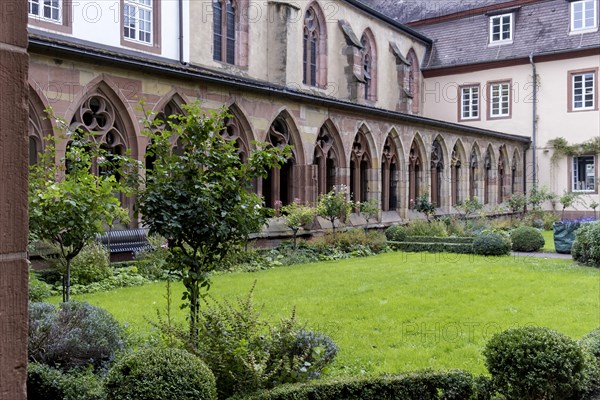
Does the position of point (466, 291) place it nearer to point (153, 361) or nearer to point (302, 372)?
point (302, 372)

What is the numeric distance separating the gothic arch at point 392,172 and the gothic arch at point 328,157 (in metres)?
2.47

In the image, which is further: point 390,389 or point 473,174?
point 473,174

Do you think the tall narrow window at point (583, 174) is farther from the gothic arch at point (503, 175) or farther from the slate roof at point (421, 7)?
the slate roof at point (421, 7)

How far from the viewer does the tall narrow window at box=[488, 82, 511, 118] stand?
2972cm

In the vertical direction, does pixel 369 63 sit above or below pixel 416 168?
above

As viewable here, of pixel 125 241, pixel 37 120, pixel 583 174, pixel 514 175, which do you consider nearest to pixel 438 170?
pixel 514 175

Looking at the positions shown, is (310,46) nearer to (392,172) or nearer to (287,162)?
(392,172)

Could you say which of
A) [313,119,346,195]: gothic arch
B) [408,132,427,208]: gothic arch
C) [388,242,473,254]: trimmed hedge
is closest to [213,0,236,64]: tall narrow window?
[313,119,346,195]: gothic arch

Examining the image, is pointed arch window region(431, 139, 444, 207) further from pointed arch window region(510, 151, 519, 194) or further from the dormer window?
the dormer window

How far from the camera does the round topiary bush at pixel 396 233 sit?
1702 centimetres

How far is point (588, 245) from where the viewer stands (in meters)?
12.8

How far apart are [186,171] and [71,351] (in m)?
1.72

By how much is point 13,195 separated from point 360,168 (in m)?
17.6

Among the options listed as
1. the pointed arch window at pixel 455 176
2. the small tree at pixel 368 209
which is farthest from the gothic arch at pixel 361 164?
the pointed arch window at pixel 455 176
